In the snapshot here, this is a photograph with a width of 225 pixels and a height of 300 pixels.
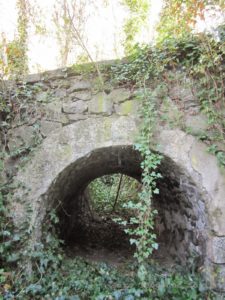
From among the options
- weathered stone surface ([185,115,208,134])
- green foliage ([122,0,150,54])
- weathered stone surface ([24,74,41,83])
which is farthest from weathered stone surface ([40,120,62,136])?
green foliage ([122,0,150,54])

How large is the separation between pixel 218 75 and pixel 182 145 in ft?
2.72

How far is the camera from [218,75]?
2979 millimetres

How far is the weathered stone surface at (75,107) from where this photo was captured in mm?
3184

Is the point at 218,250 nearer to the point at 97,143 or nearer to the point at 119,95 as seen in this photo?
the point at 97,143

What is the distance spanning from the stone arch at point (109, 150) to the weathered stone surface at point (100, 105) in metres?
0.11

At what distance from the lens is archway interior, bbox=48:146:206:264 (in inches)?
125

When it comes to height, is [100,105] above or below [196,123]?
above

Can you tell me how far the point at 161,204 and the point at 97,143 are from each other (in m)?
2.26

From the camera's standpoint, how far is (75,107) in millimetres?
3197

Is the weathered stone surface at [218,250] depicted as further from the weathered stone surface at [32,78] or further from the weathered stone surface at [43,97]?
the weathered stone surface at [32,78]

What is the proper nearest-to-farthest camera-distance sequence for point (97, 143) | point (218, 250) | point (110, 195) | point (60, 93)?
point (218, 250), point (97, 143), point (60, 93), point (110, 195)

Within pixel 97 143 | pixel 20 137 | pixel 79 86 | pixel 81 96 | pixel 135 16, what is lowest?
pixel 97 143

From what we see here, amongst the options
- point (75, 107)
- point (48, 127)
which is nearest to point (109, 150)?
point (75, 107)

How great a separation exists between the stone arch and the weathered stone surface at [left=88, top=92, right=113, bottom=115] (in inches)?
4.2
